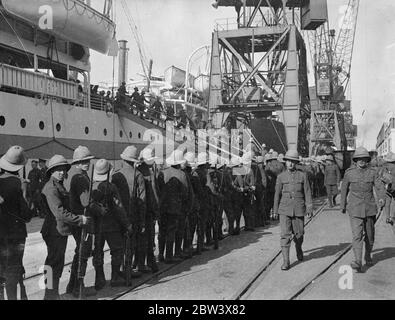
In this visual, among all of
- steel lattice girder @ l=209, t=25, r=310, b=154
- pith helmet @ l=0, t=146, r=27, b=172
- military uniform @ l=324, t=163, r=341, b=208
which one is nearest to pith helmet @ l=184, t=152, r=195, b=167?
pith helmet @ l=0, t=146, r=27, b=172

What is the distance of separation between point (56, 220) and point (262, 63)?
61.1 feet

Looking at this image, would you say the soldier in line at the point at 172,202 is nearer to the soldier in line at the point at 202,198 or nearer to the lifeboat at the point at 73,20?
the soldier in line at the point at 202,198

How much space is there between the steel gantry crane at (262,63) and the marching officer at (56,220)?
57.7 feet

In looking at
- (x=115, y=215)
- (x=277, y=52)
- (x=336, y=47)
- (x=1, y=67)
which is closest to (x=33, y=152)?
(x=1, y=67)

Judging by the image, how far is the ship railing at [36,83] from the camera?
12289 millimetres

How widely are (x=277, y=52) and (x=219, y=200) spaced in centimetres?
1729

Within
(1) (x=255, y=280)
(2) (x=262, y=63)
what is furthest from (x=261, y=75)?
(1) (x=255, y=280)

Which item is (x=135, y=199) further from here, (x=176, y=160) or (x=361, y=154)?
(x=361, y=154)

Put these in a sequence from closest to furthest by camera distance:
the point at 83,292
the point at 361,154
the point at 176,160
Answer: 1. the point at 83,292
2. the point at 361,154
3. the point at 176,160

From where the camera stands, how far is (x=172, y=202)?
6.85 meters

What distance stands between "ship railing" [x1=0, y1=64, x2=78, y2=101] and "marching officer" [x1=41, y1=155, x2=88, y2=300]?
27.7 feet
